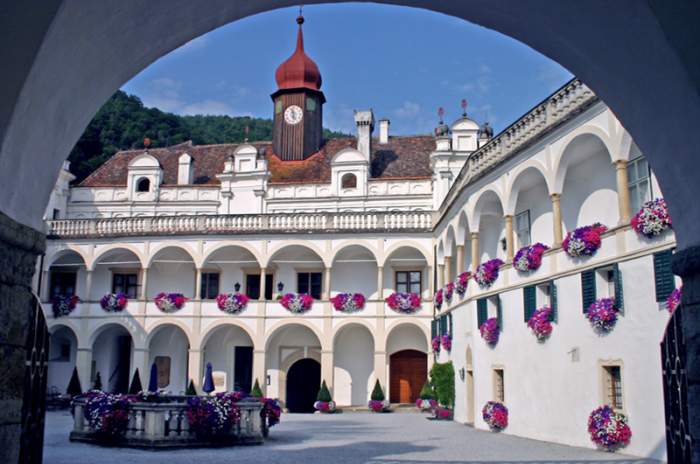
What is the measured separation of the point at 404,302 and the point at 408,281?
237 cm

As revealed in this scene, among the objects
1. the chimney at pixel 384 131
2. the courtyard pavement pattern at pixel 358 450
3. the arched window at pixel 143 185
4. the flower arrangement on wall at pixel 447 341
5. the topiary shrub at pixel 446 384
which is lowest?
the courtyard pavement pattern at pixel 358 450

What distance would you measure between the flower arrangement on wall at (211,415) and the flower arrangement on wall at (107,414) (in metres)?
1.52

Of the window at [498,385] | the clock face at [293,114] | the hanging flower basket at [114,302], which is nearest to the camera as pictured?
the window at [498,385]

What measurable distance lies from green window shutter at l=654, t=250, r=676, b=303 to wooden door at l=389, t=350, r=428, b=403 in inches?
848

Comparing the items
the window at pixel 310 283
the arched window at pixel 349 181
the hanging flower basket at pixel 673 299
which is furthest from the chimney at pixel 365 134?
the hanging flower basket at pixel 673 299

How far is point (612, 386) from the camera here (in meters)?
17.4

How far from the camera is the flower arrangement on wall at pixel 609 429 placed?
16.2 m

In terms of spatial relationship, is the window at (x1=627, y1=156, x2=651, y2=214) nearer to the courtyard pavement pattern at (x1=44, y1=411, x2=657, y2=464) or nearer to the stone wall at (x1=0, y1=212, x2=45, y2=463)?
the courtyard pavement pattern at (x1=44, y1=411, x2=657, y2=464)

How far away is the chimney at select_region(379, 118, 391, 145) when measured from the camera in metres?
45.3

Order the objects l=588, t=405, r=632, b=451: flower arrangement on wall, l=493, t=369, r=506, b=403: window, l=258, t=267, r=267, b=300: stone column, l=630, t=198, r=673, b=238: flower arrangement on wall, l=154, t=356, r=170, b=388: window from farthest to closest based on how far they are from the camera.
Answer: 1. l=154, t=356, r=170, b=388: window
2. l=258, t=267, r=267, b=300: stone column
3. l=493, t=369, r=506, b=403: window
4. l=588, t=405, r=632, b=451: flower arrangement on wall
5. l=630, t=198, r=673, b=238: flower arrangement on wall

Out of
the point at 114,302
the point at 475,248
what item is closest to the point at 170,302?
the point at 114,302

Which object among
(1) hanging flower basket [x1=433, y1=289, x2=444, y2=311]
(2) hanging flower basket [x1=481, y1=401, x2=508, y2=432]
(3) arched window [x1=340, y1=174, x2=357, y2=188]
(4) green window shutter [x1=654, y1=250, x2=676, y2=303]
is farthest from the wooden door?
(4) green window shutter [x1=654, y1=250, x2=676, y2=303]

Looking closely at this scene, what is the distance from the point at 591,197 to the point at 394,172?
21864 mm

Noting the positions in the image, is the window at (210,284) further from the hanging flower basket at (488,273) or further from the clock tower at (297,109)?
the hanging flower basket at (488,273)
